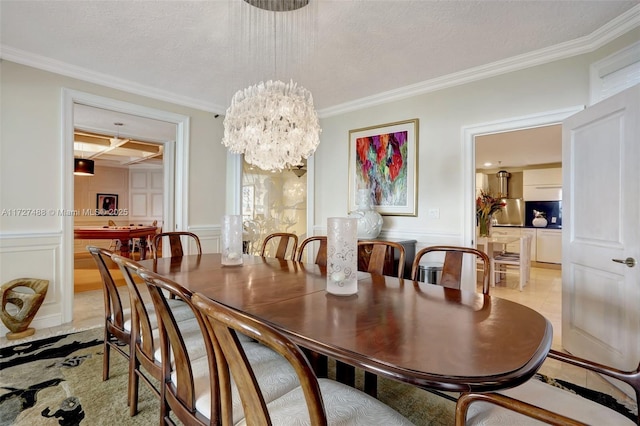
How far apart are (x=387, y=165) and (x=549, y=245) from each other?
5.47 metres

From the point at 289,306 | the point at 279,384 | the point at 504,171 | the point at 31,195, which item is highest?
the point at 504,171

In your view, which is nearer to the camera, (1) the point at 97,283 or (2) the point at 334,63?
(2) the point at 334,63

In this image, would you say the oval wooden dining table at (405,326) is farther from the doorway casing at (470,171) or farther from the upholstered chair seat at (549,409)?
the doorway casing at (470,171)

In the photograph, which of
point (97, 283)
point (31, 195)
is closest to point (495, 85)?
point (31, 195)

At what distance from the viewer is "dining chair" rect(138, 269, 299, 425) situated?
3.34ft

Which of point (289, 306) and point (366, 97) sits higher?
point (366, 97)

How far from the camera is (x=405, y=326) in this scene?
3.73 feet

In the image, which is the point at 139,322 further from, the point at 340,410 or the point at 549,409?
the point at 549,409

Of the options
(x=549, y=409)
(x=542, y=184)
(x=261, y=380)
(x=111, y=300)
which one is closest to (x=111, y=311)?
(x=111, y=300)

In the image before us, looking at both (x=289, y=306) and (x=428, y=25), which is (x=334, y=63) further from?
(x=289, y=306)

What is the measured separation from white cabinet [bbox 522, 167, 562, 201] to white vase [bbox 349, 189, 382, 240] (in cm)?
601

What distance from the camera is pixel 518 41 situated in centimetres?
263

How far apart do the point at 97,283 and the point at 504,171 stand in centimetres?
910

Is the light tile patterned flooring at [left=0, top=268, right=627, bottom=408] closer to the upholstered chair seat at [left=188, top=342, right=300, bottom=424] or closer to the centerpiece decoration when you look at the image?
the centerpiece decoration
